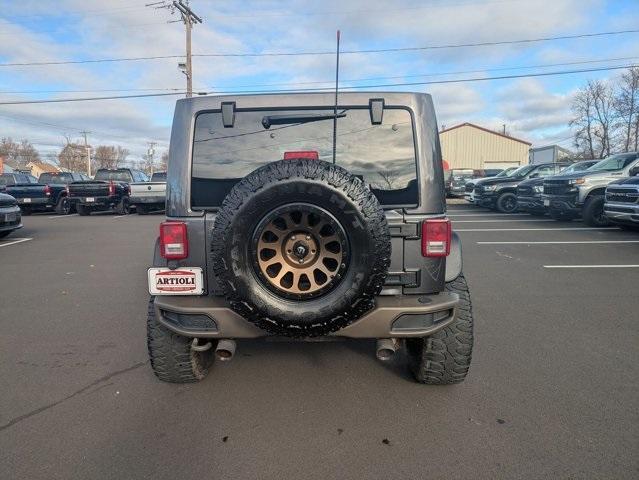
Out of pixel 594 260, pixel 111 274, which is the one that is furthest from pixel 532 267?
pixel 111 274

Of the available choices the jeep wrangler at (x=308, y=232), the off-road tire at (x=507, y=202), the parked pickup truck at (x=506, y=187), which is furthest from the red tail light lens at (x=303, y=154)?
the off-road tire at (x=507, y=202)

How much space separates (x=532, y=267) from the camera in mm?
7113

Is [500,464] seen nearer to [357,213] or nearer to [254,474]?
[254,474]

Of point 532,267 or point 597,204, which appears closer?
point 532,267

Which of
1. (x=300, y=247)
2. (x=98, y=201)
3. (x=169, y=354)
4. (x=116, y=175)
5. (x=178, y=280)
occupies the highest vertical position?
(x=116, y=175)

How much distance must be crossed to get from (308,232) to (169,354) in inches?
54.6

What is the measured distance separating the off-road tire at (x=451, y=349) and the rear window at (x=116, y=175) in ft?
64.0

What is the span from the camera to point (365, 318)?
99.3 inches

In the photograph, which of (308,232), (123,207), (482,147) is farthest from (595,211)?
(482,147)

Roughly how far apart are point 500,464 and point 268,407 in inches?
55.3

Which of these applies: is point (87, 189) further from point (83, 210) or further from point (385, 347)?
point (385, 347)

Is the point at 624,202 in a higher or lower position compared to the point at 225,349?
higher

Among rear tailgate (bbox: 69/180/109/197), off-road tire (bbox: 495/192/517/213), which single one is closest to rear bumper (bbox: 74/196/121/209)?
rear tailgate (bbox: 69/180/109/197)

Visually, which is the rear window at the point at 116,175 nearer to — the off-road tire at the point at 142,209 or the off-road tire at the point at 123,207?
the off-road tire at the point at 123,207
